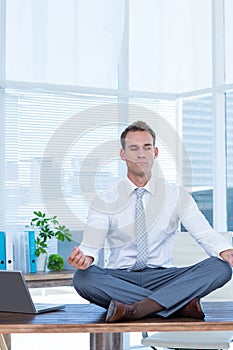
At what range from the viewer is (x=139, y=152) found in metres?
3.36

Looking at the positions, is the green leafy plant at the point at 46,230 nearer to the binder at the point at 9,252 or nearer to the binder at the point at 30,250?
the binder at the point at 30,250

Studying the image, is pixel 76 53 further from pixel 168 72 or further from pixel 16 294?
pixel 16 294

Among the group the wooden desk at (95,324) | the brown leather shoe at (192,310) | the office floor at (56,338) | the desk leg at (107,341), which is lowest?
the office floor at (56,338)

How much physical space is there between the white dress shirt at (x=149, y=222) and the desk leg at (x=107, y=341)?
11.9 inches

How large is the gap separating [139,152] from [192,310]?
2.71 feet

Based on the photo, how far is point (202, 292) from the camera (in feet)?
9.59

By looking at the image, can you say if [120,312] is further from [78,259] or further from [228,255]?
[228,255]

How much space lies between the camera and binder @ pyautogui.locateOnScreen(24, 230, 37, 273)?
192 inches

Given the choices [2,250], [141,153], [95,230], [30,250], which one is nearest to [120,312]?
[95,230]

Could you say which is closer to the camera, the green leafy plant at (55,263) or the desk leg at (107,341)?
the desk leg at (107,341)

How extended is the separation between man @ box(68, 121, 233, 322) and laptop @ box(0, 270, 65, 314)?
0.20 metres

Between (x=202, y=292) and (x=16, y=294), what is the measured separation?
73 cm

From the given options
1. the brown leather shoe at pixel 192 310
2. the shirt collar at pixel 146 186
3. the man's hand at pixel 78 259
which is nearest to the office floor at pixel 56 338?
the shirt collar at pixel 146 186

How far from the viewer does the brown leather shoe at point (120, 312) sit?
275 cm
